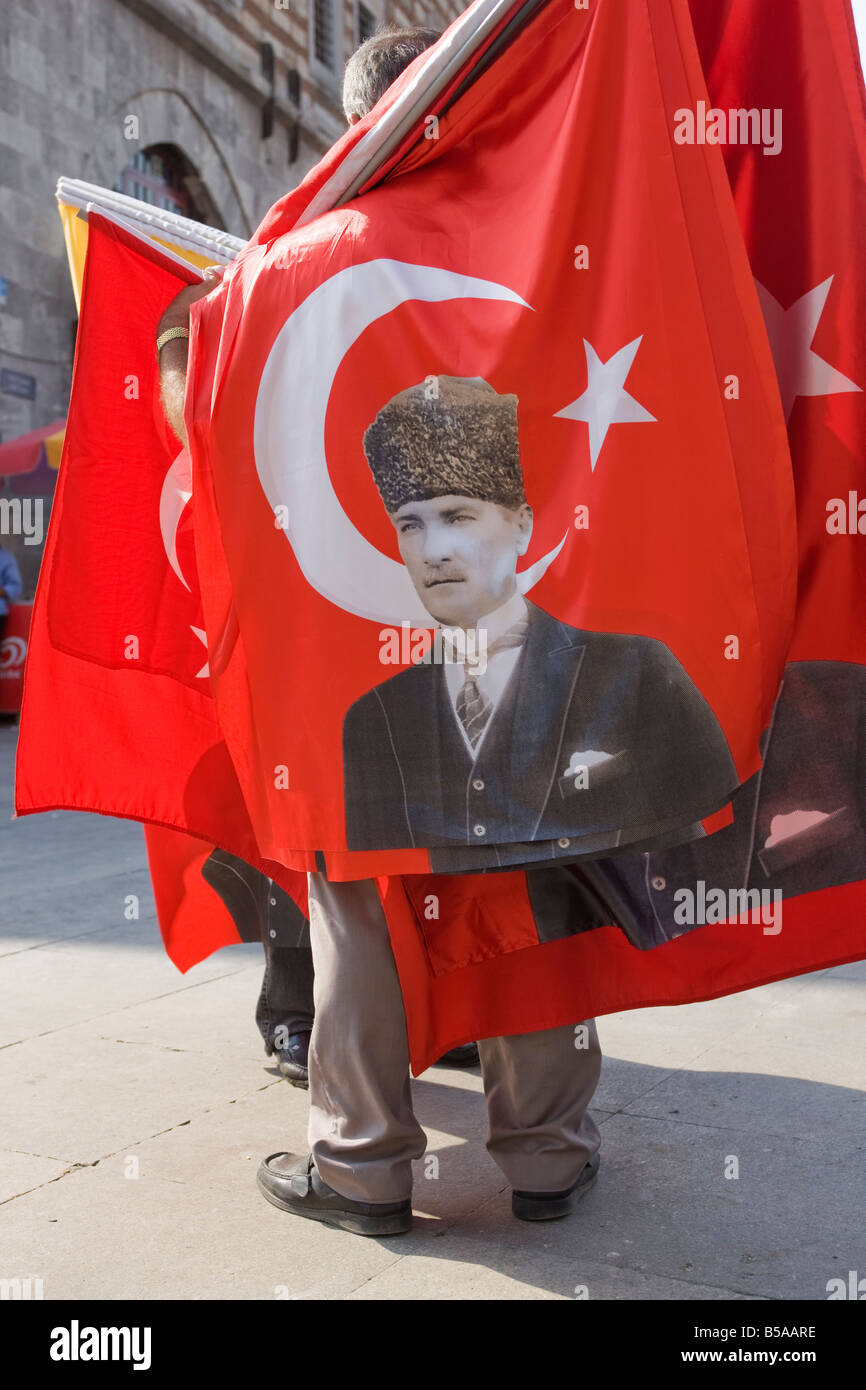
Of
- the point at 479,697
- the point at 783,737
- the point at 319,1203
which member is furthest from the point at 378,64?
the point at 319,1203

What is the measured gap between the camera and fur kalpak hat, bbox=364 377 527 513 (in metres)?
2.31

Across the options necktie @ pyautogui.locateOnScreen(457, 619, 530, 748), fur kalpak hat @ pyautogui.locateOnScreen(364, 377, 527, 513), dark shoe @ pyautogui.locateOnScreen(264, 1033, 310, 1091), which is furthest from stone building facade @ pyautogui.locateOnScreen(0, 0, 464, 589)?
necktie @ pyautogui.locateOnScreen(457, 619, 530, 748)

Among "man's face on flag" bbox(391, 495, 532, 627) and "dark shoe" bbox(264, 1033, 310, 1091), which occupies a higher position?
"man's face on flag" bbox(391, 495, 532, 627)

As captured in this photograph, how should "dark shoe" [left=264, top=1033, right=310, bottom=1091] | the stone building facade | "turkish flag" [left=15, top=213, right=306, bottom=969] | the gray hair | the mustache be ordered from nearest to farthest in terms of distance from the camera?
the mustache → the gray hair → "turkish flag" [left=15, top=213, right=306, bottom=969] → "dark shoe" [left=264, top=1033, right=310, bottom=1091] → the stone building facade

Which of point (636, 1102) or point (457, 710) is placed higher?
point (457, 710)

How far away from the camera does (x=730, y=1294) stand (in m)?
2.18

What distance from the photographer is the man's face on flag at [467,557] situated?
7.61ft

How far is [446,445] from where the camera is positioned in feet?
7.61

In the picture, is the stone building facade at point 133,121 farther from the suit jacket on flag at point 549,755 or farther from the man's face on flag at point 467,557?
the suit jacket on flag at point 549,755

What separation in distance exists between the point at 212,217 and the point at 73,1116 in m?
16.0

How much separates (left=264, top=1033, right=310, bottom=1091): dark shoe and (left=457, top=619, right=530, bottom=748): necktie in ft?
4.31

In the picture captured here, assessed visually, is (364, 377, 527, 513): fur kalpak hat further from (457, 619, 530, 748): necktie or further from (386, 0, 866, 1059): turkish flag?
(386, 0, 866, 1059): turkish flag

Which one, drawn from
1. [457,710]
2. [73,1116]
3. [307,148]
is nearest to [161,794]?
[73,1116]
